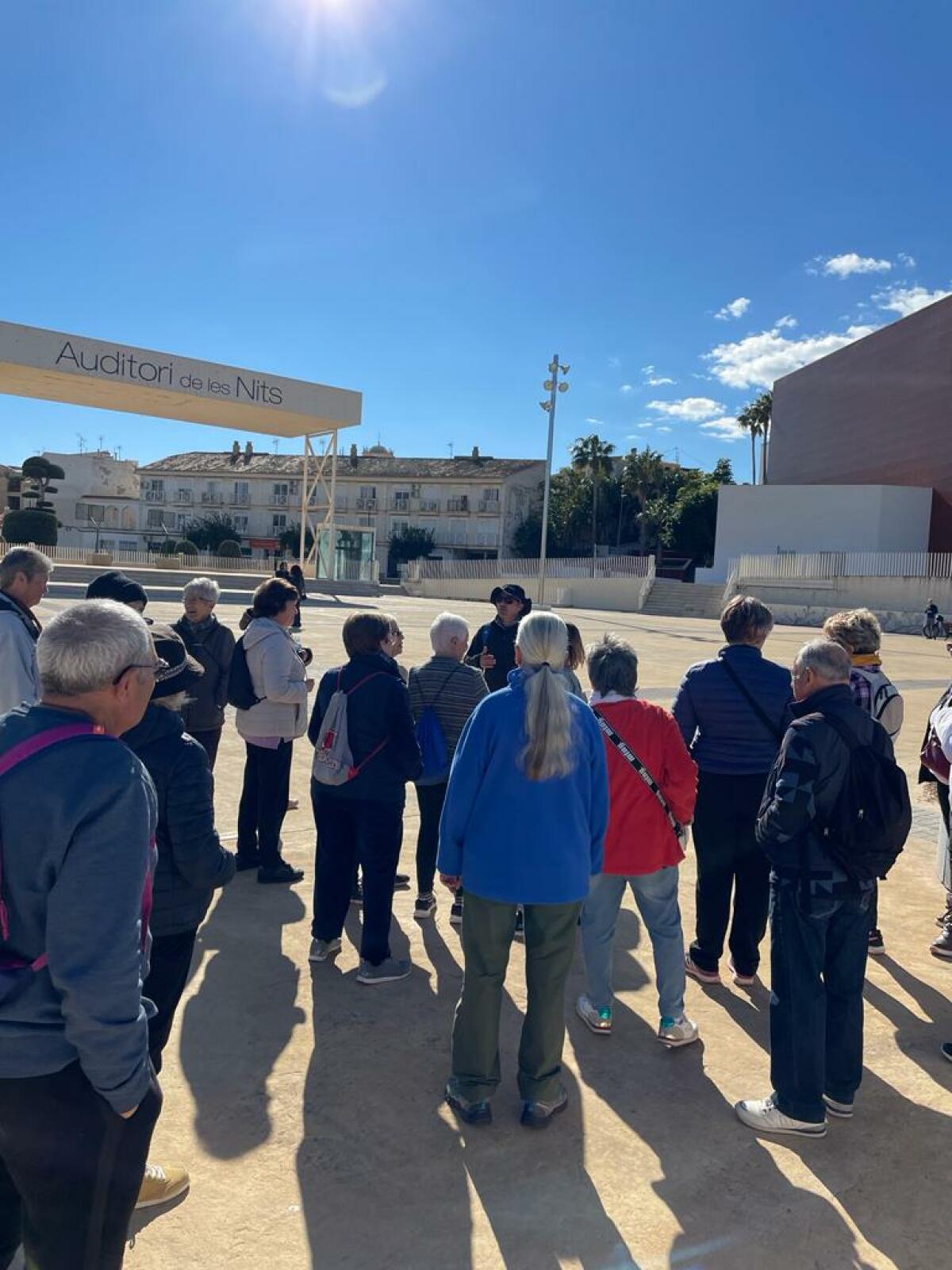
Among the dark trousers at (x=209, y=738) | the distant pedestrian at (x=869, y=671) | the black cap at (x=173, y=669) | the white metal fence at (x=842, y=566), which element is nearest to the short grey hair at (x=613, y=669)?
the distant pedestrian at (x=869, y=671)

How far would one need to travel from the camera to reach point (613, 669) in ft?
11.5

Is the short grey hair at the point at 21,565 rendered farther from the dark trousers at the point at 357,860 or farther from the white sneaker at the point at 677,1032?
the white sneaker at the point at 677,1032

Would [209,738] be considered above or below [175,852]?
below

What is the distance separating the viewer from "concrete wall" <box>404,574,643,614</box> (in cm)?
4022

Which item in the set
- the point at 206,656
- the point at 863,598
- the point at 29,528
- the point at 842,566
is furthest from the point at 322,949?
the point at 29,528

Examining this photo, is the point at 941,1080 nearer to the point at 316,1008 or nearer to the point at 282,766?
the point at 316,1008

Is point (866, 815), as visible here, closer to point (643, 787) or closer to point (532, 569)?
point (643, 787)

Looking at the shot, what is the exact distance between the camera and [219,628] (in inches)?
201

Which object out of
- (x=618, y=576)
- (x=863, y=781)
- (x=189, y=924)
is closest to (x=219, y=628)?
(x=189, y=924)

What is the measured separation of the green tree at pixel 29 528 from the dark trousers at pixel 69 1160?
41.4 metres

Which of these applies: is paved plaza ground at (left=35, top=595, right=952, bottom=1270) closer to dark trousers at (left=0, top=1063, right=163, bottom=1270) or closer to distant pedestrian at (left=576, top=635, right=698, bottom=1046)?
distant pedestrian at (left=576, top=635, right=698, bottom=1046)

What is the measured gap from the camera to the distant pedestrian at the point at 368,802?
392 centimetres

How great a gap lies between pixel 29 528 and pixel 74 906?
4212cm

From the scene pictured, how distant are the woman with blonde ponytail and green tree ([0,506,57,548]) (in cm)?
4060
